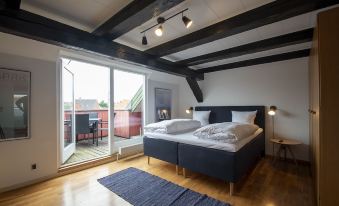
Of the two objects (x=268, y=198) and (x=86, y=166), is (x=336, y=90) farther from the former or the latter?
(x=86, y=166)

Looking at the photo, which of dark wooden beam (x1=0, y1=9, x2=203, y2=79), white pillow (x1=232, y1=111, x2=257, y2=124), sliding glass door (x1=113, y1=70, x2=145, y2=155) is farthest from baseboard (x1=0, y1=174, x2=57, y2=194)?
white pillow (x1=232, y1=111, x2=257, y2=124)

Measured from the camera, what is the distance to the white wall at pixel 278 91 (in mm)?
3242

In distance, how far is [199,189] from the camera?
7.48ft

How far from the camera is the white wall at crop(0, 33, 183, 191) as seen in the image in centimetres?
223

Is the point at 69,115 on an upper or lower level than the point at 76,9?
lower

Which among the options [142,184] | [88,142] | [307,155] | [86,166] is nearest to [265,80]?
[307,155]

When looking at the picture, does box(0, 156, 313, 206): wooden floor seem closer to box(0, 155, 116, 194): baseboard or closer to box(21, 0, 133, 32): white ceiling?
box(0, 155, 116, 194): baseboard

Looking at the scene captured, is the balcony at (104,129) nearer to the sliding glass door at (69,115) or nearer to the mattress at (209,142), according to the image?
the sliding glass door at (69,115)

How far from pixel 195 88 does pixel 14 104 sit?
373 cm

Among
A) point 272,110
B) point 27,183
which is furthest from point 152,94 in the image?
→ point 27,183

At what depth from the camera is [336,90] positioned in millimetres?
1377

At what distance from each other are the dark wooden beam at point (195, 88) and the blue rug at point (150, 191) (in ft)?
8.56

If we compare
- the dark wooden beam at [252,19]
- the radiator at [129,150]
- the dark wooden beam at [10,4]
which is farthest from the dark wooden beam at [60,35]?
the radiator at [129,150]

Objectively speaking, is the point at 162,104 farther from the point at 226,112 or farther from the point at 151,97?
the point at 226,112
